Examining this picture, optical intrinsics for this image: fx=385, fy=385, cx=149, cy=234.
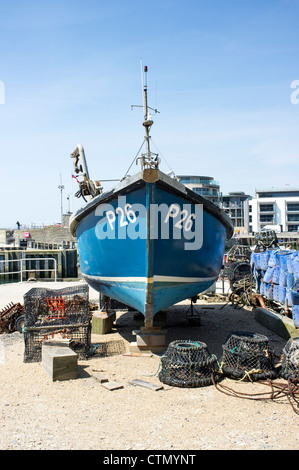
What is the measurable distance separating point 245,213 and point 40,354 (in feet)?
244

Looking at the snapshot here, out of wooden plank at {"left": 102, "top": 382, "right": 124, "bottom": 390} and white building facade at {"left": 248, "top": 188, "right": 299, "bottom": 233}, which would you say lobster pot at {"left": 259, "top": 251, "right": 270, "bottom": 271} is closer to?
wooden plank at {"left": 102, "top": 382, "right": 124, "bottom": 390}

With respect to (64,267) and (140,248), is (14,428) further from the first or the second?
(64,267)

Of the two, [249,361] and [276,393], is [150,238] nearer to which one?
[249,361]

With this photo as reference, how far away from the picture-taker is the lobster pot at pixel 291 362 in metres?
5.04

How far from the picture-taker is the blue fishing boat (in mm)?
6141

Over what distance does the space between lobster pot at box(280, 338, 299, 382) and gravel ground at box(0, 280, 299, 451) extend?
15 cm

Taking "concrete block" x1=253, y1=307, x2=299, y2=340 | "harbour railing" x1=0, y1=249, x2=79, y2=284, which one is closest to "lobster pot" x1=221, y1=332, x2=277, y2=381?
"concrete block" x1=253, y1=307, x2=299, y2=340

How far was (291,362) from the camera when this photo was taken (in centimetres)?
516

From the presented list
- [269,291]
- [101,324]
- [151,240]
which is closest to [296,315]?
[269,291]

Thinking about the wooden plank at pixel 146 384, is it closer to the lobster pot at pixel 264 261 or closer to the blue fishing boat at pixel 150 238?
the blue fishing boat at pixel 150 238

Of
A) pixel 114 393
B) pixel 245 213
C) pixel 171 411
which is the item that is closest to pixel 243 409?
pixel 171 411

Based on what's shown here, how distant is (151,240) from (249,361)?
7.55ft

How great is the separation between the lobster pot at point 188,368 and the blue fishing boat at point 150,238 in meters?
1.33

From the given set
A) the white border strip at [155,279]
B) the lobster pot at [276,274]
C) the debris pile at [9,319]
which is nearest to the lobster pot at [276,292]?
the lobster pot at [276,274]
